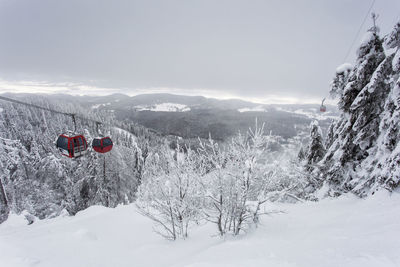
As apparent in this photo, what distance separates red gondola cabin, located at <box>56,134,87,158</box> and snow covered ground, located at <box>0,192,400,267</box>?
3839 millimetres

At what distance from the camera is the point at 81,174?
2081cm

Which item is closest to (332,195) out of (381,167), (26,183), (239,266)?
(381,167)

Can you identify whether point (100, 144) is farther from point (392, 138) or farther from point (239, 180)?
point (392, 138)

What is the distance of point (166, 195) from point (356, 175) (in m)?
→ 8.62

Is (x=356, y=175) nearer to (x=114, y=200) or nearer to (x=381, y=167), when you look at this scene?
(x=381, y=167)

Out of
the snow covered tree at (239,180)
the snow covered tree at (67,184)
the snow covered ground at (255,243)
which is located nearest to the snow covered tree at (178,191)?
the snow covered ground at (255,243)

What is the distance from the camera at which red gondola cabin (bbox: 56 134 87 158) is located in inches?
322

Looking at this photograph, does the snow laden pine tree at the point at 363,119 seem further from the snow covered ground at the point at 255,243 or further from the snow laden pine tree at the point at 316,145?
the snow laden pine tree at the point at 316,145

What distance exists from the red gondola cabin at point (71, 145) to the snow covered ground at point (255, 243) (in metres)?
3.84

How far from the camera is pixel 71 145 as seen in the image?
26.8ft

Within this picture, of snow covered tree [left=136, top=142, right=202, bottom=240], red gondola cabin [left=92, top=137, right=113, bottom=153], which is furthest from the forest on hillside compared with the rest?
red gondola cabin [left=92, top=137, right=113, bottom=153]

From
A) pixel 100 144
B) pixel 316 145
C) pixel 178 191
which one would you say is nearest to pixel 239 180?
pixel 178 191

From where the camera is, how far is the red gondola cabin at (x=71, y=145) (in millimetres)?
8188

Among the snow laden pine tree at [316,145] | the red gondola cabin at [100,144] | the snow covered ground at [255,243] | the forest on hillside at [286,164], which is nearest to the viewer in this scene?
the snow covered ground at [255,243]
